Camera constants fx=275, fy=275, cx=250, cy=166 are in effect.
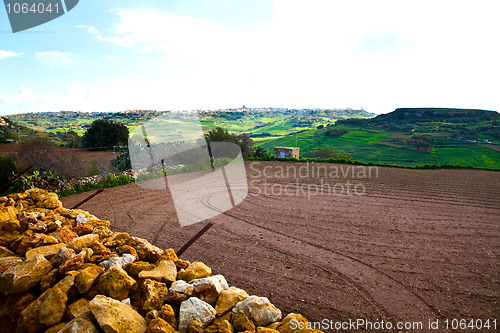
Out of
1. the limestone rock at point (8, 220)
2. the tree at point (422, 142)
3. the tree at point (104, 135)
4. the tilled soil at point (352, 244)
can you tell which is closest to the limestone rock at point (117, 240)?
the tilled soil at point (352, 244)

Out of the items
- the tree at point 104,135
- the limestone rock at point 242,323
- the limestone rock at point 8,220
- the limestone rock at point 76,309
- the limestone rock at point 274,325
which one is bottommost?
the limestone rock at point 274,325

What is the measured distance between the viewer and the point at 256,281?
4.52m

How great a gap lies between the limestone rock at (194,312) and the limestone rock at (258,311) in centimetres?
31

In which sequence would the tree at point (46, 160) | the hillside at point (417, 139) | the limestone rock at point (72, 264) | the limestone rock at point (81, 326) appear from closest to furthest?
the limestone rock at point (81, 326) → the limestone rock at point (72, 264) → the tree at point (46, 160) → the hillside at point (417, 139)

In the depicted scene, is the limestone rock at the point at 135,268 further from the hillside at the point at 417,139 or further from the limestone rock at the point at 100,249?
the hillside at the point at 417,139

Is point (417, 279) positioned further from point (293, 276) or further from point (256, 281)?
point (256, 281)

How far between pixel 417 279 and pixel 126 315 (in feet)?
15.1

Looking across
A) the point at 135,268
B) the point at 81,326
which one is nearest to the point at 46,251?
the point at 135,268

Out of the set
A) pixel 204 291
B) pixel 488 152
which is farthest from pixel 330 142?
pixel 204 291

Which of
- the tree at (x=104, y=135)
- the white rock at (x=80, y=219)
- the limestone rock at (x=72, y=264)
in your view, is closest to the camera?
the limestone rock at (x=72, y=264)

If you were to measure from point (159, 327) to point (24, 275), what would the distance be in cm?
192

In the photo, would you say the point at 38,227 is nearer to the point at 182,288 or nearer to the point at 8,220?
the point at 8,220

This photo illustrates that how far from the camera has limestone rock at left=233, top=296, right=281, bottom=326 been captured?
10.2 ft

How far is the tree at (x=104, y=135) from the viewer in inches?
850
